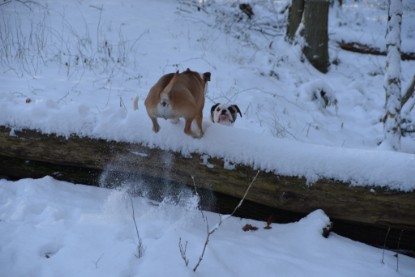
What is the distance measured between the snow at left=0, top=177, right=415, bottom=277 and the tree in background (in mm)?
6806

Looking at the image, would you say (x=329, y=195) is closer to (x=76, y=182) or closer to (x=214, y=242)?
(x=214, y=242)

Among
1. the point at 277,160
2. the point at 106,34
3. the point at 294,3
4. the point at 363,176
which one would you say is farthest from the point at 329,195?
the point at 294,3

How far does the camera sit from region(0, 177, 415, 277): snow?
2.40 meters

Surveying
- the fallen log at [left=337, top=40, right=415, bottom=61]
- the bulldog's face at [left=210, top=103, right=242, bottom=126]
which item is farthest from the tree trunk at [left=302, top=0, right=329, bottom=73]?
the bulldog's face at [left=210, top=103, right=242, bottom=126]

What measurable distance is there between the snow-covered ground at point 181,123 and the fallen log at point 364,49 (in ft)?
0.67

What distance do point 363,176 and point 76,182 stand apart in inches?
108

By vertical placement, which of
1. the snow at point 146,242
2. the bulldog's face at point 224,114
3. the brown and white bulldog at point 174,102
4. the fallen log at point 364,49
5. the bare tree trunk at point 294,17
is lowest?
the snow at point 146,242

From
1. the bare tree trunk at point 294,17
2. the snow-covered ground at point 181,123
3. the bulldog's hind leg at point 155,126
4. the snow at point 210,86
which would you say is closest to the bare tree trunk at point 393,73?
the snow at point 210,86

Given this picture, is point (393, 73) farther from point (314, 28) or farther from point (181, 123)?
point (314, 28)

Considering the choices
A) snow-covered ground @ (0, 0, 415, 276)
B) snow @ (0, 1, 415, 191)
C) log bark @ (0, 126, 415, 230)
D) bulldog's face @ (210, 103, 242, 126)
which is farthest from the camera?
bulldog's face @ (210, 103, 242, 126)

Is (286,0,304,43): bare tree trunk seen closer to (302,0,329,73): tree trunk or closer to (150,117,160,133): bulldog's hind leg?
(302,0,329,73): tree trunk

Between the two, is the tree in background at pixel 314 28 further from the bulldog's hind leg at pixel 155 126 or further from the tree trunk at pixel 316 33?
the bulldog's hind leg at pixel 155 126

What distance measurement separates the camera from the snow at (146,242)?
240cm

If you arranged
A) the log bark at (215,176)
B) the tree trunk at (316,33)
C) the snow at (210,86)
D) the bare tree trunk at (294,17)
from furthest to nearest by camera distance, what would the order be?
Answer: the bare tree trunk at (294,17), the tree trunk at (316,33), the snow at (210,86), the log bark at (215,176)
